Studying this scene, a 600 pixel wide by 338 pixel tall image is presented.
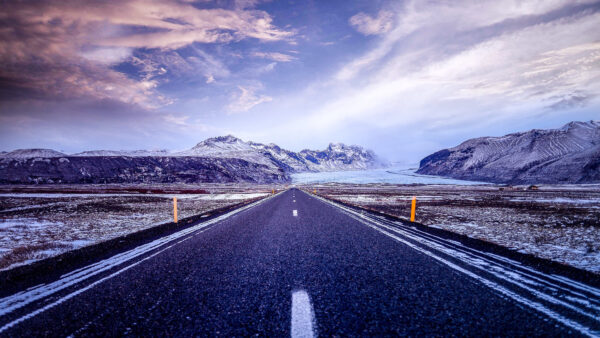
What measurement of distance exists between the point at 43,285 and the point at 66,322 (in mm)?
1960

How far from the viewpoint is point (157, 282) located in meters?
3.93

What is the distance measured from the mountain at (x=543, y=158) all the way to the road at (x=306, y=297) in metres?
156

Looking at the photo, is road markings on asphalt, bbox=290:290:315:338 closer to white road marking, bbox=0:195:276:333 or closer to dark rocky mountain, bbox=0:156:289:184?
white road marking, bbox=0:195:276:333

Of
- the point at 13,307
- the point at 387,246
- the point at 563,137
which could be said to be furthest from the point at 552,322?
the point at 563,137

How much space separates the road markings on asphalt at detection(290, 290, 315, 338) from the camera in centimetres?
242

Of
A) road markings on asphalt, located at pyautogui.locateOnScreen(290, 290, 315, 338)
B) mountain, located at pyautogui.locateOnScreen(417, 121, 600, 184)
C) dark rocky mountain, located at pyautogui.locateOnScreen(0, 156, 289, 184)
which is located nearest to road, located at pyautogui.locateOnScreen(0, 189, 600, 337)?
road markings on asphalt, located at pyautogui.locateOnScreen(290, 290, 315, 338)

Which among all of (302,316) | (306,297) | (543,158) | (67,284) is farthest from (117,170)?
(543,158)

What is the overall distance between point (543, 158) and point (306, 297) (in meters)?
207

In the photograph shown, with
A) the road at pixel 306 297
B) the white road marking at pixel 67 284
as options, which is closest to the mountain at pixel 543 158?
the road at pixel 306 297

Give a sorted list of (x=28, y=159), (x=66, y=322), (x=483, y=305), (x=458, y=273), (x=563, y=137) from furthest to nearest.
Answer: (x=563, y=137)
(x=28, y=159)
(x=458, y=273)
(x=483, y=305)
(x=66, y=322)

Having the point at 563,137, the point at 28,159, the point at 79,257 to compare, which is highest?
the point at 563,137

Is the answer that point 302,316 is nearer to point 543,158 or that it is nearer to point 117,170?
point 117,170

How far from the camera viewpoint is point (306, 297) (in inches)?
128

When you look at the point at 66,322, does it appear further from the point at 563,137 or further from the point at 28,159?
the point at 563,137
